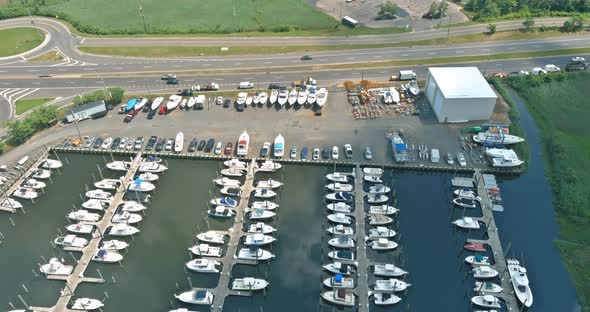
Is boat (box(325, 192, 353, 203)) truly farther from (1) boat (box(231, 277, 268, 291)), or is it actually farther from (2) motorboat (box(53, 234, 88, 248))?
(2) motorboat (box(53, 234, 88, 248))

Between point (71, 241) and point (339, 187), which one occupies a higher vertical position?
point (339, 187)

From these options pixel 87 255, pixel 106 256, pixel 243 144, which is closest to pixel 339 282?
pixel 243 144

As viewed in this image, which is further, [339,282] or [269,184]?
[269,184]

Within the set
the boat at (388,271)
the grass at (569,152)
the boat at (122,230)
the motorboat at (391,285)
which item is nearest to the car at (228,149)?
the boat at (122,230)

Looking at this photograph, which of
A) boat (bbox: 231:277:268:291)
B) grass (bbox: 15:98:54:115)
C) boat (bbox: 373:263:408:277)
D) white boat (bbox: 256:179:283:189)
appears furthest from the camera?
grass (bbox: 15:98:54:115)

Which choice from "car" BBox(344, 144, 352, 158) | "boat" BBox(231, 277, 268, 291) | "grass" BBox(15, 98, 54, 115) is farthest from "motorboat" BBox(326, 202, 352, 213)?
"grass" BBox(15, 98, 54, 115)

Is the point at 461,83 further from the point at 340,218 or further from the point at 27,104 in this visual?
the point at 27,104
